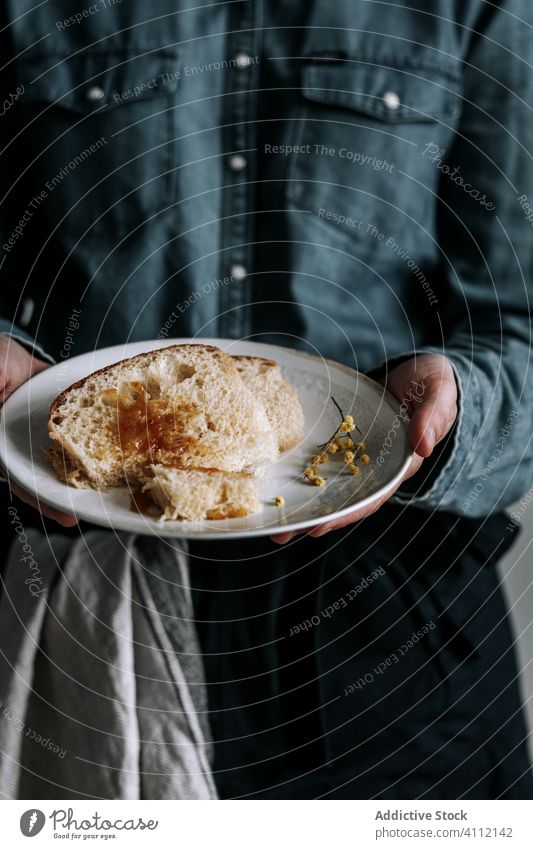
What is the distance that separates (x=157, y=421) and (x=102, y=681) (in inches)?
7.4

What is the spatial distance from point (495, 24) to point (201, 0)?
0.66 feet

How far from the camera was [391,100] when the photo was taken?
0.51 metres

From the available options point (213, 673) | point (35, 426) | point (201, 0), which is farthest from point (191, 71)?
point (213, 673)

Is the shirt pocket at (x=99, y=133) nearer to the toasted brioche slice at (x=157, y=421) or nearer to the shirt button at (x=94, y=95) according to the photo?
the shirt button at (x=94, y=95)

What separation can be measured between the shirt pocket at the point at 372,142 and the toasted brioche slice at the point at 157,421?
208mm

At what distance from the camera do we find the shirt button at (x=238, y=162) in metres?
0.50

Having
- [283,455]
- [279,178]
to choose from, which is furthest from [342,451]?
[279,178]

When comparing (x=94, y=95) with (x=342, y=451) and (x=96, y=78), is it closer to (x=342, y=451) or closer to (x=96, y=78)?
(x=96, y=78)

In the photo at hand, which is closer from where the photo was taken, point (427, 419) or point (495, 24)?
point (427, 419)

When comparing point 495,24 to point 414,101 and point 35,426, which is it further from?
point 35,426

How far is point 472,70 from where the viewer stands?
1.63 ft
